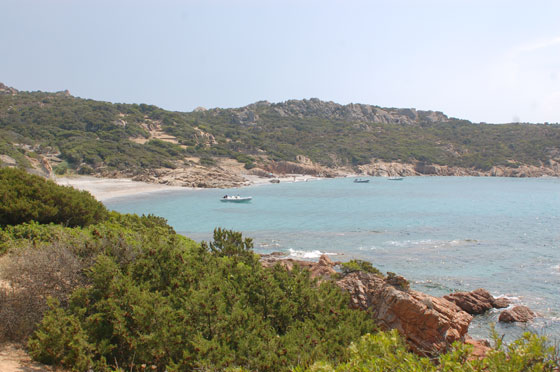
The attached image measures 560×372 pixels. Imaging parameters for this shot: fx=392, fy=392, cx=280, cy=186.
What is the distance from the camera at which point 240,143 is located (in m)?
89.1

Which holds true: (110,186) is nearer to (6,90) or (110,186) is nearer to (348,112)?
(6,90)

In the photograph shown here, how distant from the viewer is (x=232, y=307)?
6.32 m

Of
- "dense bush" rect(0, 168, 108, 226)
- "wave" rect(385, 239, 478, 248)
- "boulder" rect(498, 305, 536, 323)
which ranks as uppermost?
"dense bush" rect(0, 168, 108, 226)

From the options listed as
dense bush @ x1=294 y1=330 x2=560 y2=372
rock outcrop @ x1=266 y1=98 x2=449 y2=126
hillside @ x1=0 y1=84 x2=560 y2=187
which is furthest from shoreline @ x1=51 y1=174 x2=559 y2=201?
rock outcrop @ x1=266 y1=98 x2=449 y2=126

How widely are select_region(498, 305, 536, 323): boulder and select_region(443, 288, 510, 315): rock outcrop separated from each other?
0.66m

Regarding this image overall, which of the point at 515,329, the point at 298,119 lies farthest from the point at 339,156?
the point at 515,329

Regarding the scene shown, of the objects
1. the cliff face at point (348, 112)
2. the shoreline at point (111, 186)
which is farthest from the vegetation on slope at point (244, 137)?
the shoreline at point (111, 186)

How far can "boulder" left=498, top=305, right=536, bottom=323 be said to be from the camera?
1230 centimetres

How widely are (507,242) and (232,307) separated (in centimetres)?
Answer: 2306

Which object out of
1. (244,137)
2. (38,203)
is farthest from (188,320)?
(244,137)

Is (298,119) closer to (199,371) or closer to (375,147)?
(375,147)

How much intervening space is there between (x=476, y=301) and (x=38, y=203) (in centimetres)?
1402

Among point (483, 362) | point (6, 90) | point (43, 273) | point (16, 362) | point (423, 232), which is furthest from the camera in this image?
point (6, 90)

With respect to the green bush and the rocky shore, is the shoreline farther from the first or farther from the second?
the green bush
